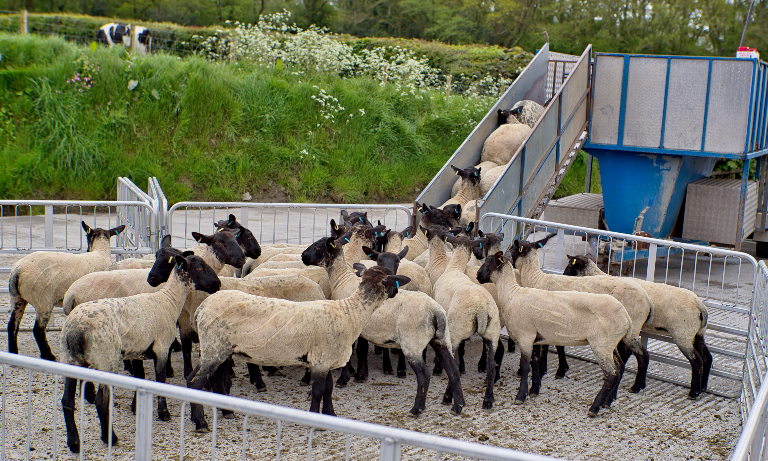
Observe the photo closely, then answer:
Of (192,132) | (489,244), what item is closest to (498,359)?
(489,244)

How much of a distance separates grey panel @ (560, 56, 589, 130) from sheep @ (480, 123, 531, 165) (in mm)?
689

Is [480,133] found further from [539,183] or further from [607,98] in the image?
[607,98]

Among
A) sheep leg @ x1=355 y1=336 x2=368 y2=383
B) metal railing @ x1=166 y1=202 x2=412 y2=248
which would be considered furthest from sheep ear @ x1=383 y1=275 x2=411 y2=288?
metal railing @ x1=166 y1=202 x2=412 y2=248

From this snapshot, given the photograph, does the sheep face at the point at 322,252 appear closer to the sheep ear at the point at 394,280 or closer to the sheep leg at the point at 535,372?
the sheep ear at the point at 394,280

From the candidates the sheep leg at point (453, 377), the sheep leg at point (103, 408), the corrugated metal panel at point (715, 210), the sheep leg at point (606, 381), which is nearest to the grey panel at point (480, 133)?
the corrugated metal panel at point (715, 210)

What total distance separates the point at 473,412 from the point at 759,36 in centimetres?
4638

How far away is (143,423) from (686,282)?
10.3m

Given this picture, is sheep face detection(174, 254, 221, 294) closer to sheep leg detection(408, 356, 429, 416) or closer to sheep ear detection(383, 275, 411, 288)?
sheep ear detection(383, 275, 411, 288)

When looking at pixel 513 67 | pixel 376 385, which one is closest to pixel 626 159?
pixel 376 385

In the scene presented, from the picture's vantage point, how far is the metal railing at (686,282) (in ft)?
23.4

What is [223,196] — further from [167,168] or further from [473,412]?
[473,412]

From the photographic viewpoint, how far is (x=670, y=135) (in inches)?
453

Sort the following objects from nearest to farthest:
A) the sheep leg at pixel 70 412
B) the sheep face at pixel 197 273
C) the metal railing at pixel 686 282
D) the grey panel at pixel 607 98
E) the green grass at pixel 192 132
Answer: the sheep leg at pixel 70 412, the sheep face at pixel 197 273, the metal railing at pixel 686 282, the grey panel at pixel 607 98, the green grass at pixel 192 132

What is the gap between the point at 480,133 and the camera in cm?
1226
